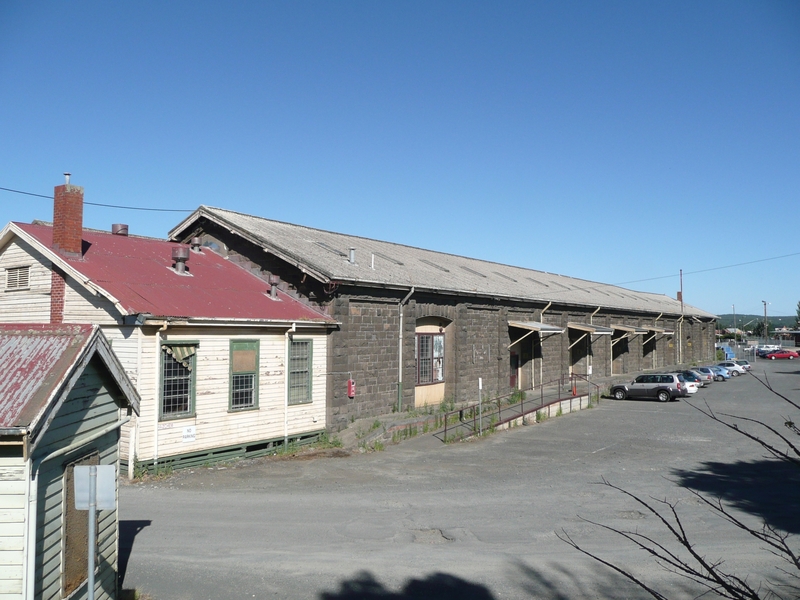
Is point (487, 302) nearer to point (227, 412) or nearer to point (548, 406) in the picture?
point (548, 406)

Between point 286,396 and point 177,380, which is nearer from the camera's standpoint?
point 177,380

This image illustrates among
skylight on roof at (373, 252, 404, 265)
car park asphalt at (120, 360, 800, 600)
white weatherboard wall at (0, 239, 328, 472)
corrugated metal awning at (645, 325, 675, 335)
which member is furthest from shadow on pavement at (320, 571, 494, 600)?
corrugated metal awning at (645, 325, 675, 335)

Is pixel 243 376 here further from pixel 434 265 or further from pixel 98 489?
pixel 434 265

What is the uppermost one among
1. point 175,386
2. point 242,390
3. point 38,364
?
point 38,364

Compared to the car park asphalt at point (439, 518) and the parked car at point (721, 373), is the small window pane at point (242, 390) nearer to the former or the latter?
the car park asphalt at point (439, 518)

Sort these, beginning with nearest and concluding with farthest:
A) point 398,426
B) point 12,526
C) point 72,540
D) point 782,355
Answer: point 12,526
point 72,540
point 398,426
point 782,355

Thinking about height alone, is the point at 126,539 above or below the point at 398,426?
below

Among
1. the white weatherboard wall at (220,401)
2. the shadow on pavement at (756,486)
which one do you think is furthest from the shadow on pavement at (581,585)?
the white weatherboard wall at (220,401)

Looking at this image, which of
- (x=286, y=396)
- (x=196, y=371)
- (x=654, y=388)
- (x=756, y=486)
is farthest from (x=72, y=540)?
(x=654, y=388)

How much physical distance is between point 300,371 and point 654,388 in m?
22.1

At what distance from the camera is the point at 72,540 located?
812 cm

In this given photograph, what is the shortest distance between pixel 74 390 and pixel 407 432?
53.1ft

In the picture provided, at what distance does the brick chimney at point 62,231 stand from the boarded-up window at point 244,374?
15.5ft

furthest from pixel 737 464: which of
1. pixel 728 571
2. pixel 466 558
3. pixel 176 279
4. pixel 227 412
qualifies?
pixel 176 279
